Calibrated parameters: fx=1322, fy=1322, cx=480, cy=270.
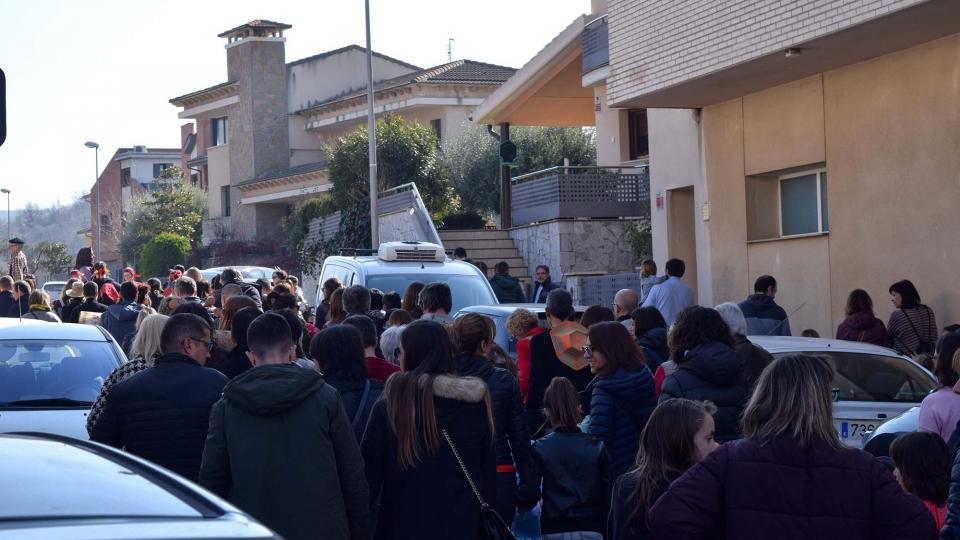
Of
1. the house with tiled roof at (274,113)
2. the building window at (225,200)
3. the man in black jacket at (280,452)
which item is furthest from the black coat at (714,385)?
the building window at (225,200)

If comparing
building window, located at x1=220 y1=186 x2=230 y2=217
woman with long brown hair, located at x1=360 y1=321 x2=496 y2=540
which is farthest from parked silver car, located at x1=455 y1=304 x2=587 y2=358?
building window, located at x1=220 y1=186 x2=230 y2=217

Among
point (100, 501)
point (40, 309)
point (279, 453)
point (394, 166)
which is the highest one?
point (394, 166)

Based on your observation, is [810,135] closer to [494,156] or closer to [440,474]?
[440,474]

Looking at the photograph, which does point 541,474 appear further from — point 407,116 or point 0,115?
point 407,116

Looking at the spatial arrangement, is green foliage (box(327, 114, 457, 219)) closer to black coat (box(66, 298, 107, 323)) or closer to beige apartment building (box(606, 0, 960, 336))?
beige apartment building (box(606, 0, 960, 336))

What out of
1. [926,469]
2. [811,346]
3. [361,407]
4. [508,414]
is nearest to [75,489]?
[926,469]

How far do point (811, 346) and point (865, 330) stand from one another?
11.4 feet

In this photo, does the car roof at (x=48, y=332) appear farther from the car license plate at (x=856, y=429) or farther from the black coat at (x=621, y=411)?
the car license plate at (x=856, y=429)

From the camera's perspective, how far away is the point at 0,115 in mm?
7539

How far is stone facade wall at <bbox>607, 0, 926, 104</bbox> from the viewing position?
14.2 metres

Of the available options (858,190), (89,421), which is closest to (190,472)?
(89,421)

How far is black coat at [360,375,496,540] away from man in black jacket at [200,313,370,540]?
0.42 m

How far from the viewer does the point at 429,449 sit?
6.14 m

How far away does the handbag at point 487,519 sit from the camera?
20.1 feet
